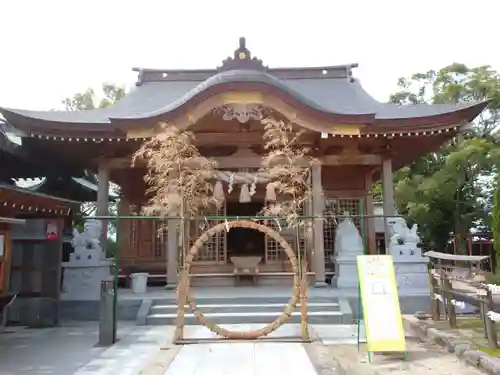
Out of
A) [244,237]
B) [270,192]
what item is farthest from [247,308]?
[244,237]

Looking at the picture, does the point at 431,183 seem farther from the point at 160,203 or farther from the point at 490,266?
the point at 160,203

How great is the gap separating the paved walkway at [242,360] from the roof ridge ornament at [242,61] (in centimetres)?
665

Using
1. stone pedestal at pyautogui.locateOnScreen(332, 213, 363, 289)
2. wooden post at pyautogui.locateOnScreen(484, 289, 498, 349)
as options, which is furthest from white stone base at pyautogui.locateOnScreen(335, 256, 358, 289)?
wooden post at pyautogui.locateOnScreen(484, 289, 498, 349)

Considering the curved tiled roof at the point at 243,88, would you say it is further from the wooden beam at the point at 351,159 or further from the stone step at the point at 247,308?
the stone step at the point at 247,308

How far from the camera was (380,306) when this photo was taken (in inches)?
221

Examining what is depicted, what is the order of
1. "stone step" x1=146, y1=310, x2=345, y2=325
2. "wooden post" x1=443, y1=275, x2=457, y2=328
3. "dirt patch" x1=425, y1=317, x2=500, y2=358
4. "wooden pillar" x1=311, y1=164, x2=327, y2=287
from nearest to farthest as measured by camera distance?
"dirt patch" x1=425, y1=317, x2=500, y2=358 → "wooden post" x1=443, y1=275, x2=457, y2=328 → "stone step" x1=146, y1=310, x2=345, y2=325 → "wooden pillar" x1=311, y1=164, x2=327, y2=287

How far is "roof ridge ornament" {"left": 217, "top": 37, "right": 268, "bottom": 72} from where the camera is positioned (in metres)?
10.6

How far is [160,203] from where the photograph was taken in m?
9.29

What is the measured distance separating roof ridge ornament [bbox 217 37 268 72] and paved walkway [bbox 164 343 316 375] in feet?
21.8

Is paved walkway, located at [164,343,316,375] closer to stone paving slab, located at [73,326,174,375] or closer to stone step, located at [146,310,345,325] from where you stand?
stone paving slab, located at [73,326,174,375]

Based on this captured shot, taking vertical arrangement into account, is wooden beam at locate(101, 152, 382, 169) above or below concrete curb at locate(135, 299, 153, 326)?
above

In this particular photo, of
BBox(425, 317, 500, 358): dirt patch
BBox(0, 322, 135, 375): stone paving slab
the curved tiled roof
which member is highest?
the curved tiled roof

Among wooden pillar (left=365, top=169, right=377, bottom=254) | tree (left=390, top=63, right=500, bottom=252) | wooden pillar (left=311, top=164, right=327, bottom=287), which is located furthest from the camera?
tree (left=390, top=63, right=500, bottom=252)

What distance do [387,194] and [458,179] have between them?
930 centimetres
